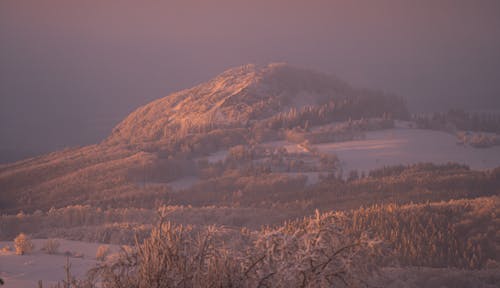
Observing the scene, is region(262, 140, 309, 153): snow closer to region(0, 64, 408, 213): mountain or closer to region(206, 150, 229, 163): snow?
region(0, 64, 408, 213): mountain

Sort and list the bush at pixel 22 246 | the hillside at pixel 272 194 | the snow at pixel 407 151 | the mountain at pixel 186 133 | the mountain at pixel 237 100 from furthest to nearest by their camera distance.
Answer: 1. the mountain at pixel 237 100
2. the mountain at pixel 186 133
3. the snow at pixel 407 151
4. the bush at pixel 22 246
5. the hillside at pixel 272 194

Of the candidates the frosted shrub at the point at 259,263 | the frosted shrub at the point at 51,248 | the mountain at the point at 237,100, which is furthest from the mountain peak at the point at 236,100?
the frosted shrub at the point at 259,263

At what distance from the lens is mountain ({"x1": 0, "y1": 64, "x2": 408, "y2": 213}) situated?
41.5 feet

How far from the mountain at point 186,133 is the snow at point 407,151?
160cm

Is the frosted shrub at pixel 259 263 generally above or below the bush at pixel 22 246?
above

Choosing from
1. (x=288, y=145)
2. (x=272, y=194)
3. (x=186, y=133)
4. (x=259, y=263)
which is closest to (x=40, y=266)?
(x=259, y=263)

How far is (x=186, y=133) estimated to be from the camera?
56.5 ft

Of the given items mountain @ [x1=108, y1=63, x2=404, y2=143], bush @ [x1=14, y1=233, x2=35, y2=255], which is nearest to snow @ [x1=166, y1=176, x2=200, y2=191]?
mountain @ [x1=108, y1=63, x2=404, y2=143]

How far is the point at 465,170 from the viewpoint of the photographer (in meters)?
10.9

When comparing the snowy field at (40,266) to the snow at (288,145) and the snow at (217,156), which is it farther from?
the snow at (288,145)

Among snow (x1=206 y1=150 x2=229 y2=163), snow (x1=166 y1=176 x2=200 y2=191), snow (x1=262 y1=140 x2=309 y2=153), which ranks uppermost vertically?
snow (x1=262 y1=140 x2=309 y2=153)

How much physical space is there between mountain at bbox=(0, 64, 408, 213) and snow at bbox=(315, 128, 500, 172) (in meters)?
1.60

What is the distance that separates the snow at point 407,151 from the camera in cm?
1238

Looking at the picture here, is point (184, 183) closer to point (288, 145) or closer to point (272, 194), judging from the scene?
point (272, 194)
